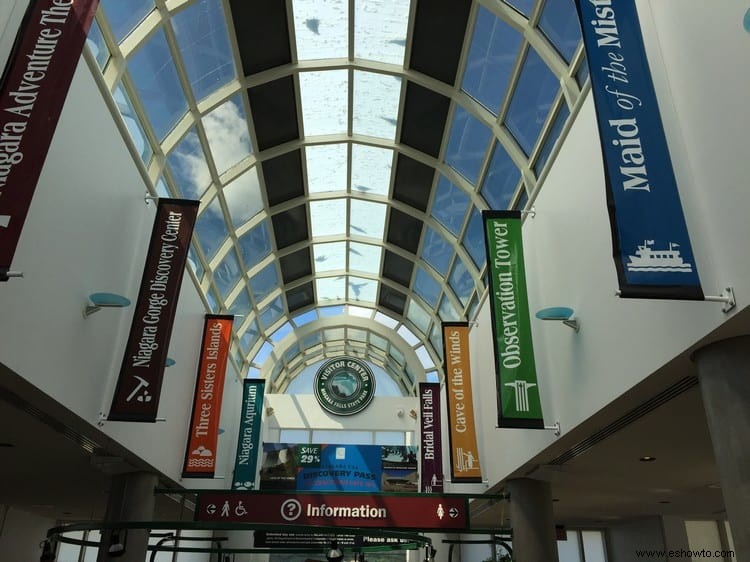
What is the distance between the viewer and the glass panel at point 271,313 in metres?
18.5

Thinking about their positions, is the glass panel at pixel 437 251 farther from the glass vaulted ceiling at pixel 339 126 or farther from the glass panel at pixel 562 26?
the glass panel at pixel 562 26

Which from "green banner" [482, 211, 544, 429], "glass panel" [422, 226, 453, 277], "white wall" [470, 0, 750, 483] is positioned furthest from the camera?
"glass panel" [422, 226, 453, 277]

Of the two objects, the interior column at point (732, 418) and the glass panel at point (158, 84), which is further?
the glass panel at point (158, 84)

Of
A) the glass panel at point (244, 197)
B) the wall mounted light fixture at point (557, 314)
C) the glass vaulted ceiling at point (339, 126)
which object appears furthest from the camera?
the glass panel at point (244, 197)

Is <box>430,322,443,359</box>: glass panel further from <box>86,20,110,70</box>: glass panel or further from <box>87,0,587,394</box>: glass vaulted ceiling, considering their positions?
<box>86,20,110,70</box>: glass panel

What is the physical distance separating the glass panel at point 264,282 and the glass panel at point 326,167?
107 inches

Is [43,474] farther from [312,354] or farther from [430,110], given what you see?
[312,354]

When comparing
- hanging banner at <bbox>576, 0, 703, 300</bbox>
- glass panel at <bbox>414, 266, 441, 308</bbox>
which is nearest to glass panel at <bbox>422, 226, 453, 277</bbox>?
glass panel at <bbox>414, 266, 441, 308</bbox>

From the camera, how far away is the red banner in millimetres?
9141

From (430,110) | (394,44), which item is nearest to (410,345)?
(430,110)

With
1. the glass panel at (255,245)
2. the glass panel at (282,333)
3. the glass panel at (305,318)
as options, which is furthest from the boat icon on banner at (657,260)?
the glass panel at (305,318)

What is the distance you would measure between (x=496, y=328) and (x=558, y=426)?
1353mm

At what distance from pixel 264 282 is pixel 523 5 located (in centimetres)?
1071

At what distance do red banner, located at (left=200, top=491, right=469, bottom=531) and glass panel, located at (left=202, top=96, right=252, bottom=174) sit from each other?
602 centimetres
